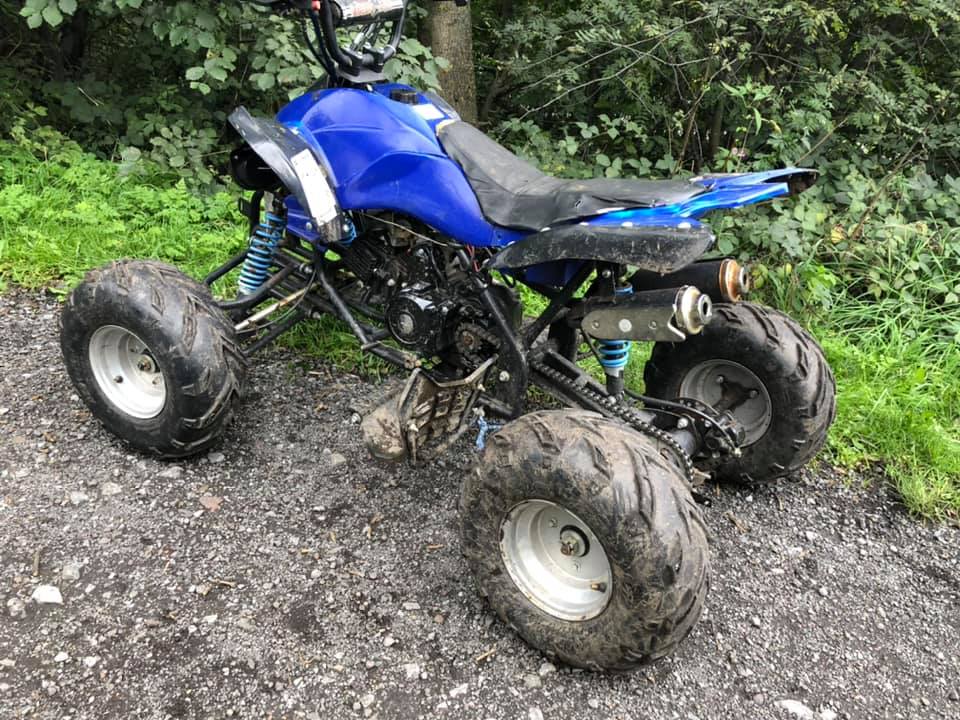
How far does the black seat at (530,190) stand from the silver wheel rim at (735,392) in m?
1.03

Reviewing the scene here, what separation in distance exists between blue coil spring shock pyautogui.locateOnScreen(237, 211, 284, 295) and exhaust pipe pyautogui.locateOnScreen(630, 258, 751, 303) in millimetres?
1622

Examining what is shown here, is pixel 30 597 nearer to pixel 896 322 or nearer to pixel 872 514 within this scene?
pixel 872 514

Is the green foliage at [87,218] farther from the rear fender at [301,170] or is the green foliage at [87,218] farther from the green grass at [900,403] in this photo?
the green grass at [900,403]

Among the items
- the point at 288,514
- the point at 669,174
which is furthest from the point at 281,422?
the point at 669,174

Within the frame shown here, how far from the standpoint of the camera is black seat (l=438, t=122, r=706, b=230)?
248 centimetres

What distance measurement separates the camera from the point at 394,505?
3303mm

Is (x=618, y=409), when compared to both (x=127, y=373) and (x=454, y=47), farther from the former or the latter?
(x=454, y=47)

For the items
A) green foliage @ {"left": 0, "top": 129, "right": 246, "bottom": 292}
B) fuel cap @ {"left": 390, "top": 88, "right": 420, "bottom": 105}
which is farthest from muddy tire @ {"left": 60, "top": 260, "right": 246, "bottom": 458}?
green foliage @ {"left": 0, "top": 129, "right": 246, "bottom": 292}

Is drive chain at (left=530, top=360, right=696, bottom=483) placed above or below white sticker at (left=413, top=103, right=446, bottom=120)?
below

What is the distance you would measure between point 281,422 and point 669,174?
3361 millimetres

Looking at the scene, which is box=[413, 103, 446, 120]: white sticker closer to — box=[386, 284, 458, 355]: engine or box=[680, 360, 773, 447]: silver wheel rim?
box=[386, 284, 458, 355]: engine

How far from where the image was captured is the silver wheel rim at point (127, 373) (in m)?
3.36

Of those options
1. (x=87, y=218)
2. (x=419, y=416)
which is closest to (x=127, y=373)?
(x=419, y=416)

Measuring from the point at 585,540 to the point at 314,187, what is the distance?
1600 millimetres
